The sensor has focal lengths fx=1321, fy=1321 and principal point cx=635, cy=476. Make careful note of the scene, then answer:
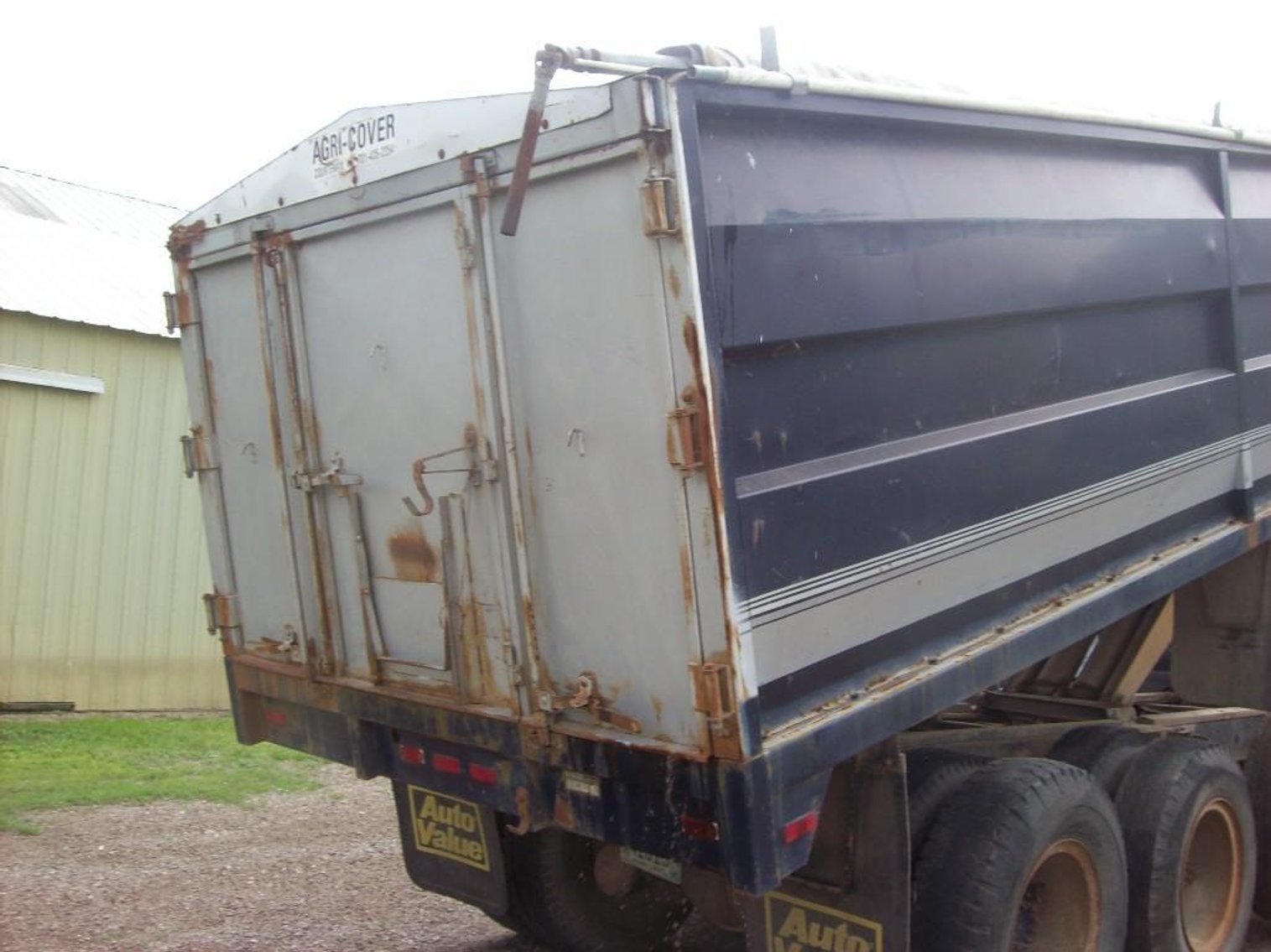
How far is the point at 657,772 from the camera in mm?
3061

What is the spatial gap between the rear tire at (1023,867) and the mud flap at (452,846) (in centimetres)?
133

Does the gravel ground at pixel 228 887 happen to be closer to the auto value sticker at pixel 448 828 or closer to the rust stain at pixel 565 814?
the auto value sticker at pixel 448 828

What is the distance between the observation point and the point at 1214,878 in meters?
4.64

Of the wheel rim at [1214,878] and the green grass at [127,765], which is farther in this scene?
the green grass at [127,765]

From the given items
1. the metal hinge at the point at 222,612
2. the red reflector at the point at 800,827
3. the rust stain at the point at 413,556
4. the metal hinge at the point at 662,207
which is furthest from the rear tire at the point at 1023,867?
the metal hinge at the point at 222,612

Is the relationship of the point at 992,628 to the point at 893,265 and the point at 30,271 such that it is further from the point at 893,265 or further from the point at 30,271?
the point at 30,271

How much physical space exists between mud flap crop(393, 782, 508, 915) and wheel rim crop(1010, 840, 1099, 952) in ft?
5.14

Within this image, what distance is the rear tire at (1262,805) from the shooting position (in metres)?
4.87

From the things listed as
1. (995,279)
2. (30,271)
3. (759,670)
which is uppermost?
(30,271)

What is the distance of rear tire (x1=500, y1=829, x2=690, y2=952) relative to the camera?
4598mm

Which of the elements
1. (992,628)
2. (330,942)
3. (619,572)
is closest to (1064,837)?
(992,628)

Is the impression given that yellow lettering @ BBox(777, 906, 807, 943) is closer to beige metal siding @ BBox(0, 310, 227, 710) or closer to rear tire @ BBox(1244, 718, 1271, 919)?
rear tire @ BBox(1244, 718, 1271, 919)

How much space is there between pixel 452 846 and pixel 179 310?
198cm

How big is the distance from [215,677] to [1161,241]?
26.7 feet
